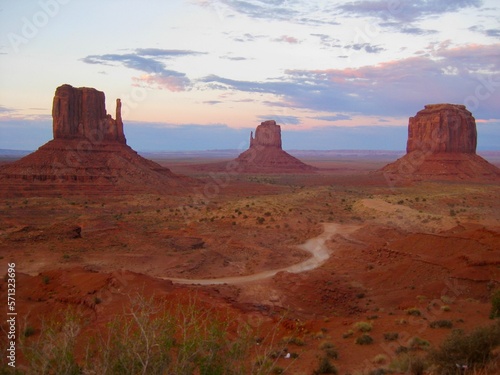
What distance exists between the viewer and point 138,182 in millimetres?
65375

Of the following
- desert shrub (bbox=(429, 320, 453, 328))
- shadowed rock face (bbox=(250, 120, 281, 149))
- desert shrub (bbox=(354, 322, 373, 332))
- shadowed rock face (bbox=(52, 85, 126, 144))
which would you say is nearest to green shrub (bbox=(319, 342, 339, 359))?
desert shrub (bbox=(354, 322, 373, 332))

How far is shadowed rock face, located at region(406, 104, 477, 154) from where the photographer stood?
280ft

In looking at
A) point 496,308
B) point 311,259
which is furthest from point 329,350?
point 311,259

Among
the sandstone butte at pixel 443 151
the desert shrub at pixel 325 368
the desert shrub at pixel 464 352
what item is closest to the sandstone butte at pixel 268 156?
the sandstone butte at pixel 443 151

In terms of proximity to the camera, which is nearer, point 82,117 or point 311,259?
point 311,259

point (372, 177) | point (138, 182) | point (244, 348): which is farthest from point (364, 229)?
point (372, 177)

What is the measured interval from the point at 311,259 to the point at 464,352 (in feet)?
59.3

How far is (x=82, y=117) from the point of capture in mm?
70688

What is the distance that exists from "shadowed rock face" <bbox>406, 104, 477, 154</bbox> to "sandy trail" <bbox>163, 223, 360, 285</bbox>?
5859 cm

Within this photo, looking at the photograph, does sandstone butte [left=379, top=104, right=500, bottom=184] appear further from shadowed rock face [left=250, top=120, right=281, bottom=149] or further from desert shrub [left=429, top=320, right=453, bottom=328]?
desert shrub [left=429, top=320, right=453, bottom=328]

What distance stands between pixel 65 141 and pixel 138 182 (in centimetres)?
1411

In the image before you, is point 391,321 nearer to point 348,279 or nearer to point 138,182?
point 348,279

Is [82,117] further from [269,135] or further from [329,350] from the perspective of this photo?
[269,135]

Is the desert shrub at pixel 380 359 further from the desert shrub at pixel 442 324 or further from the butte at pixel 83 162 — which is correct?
the butte at pixel 83 162
